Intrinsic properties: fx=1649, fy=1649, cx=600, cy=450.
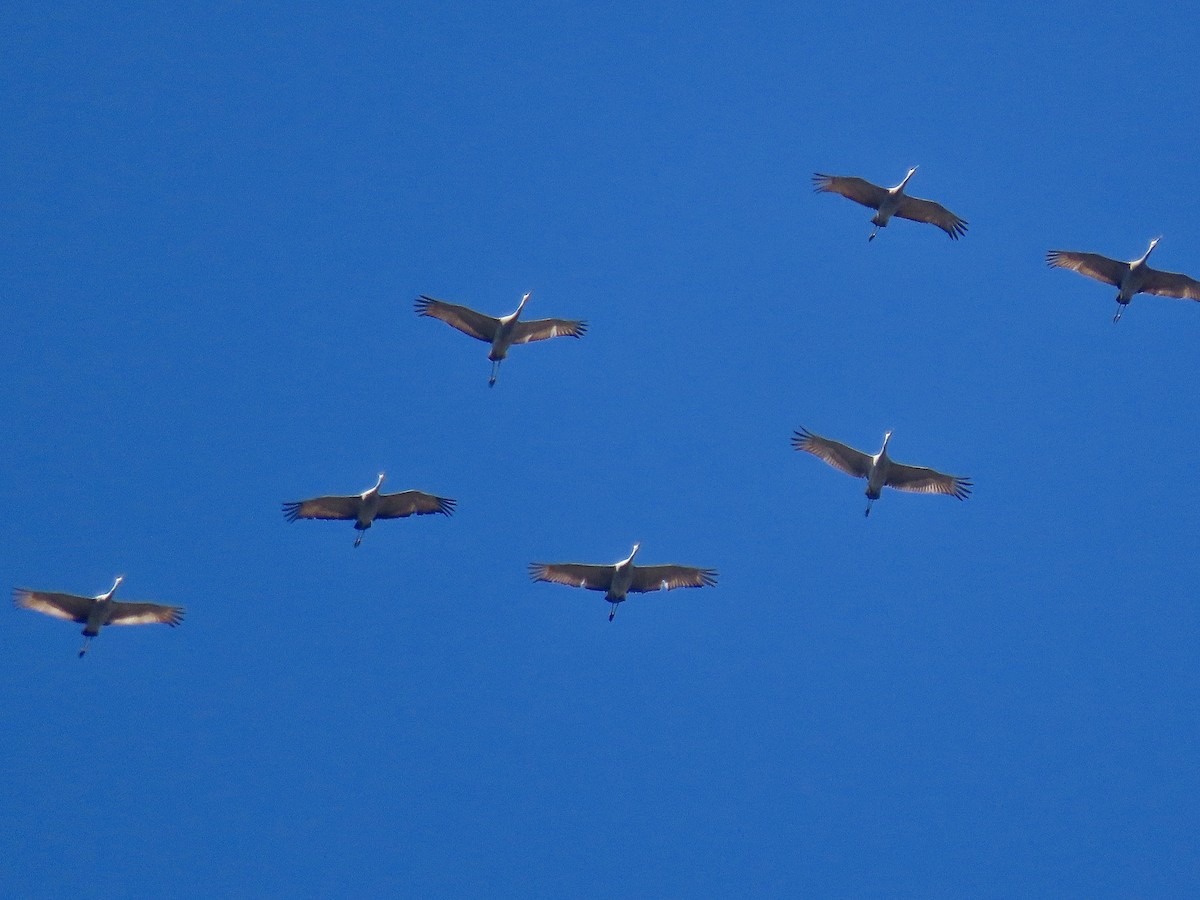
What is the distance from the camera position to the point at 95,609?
40625 mm

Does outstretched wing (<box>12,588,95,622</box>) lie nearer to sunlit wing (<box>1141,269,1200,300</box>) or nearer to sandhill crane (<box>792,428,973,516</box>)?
sandhill crane (<box>792,428,973,516</box>)

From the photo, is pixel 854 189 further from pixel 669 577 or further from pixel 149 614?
pixel 149 614

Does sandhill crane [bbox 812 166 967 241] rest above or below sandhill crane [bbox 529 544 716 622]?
above

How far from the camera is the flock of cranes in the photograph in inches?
1558

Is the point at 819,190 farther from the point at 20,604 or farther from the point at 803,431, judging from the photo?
the point at 20,604

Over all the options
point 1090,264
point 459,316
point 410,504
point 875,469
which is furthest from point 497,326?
point 1090,264

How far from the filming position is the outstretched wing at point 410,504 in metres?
41.2

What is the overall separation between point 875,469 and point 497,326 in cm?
1031

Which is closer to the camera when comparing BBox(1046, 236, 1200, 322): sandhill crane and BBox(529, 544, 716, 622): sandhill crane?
BBox(529, 544, 716, 622): sandhill crane

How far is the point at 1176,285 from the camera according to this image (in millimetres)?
43156

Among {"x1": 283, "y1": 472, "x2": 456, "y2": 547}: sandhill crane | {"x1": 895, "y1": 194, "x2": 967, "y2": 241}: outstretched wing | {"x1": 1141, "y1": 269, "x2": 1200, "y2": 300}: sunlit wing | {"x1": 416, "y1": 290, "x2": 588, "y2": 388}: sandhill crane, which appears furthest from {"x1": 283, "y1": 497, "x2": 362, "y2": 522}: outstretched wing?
{"x1": 1141, "y1": 269, "x2": 1200, "y2": 300}: sunlit wing

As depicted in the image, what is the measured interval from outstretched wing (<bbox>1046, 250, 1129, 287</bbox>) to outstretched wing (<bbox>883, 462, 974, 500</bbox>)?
6.82m

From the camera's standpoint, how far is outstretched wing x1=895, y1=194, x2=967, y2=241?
42.3 metres

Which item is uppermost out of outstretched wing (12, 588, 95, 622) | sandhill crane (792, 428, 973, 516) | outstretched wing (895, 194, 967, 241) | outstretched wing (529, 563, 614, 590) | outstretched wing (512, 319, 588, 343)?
outstretched wing (895, 194, 967, 241)
